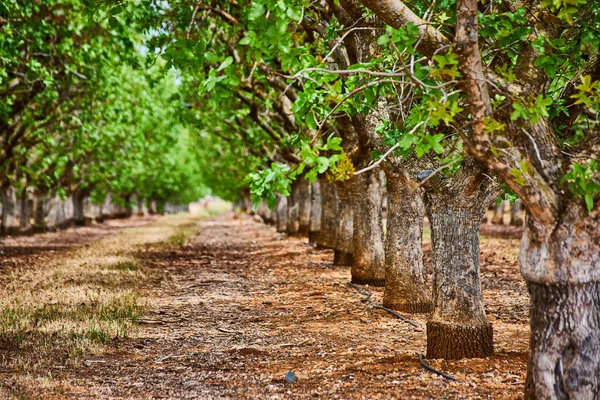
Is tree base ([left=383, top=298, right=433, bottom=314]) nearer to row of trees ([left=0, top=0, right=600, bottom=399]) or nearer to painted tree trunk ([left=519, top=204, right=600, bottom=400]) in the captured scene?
row of trees ([left=0, top=0, right=600, bottom=399])

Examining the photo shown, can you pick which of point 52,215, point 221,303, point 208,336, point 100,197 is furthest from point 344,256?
point 100,197

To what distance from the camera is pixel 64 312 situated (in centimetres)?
1041

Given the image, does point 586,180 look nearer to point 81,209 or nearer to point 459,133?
point 459,133

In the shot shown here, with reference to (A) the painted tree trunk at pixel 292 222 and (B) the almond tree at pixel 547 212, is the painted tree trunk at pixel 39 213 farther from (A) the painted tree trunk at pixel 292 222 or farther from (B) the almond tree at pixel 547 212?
(B) the almond tree at pixel 547 212

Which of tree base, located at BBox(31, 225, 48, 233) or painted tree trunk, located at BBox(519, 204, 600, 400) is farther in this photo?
tree base, located at BBox(31, 225, 48, 233)

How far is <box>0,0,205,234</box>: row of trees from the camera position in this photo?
15953 mm

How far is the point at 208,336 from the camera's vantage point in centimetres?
923

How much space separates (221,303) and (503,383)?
22.9ft

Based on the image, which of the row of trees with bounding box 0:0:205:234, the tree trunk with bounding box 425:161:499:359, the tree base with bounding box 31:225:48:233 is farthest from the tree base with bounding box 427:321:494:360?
the tree base with bounding box 31:225:48:233

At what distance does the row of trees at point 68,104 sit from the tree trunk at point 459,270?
14.6 ft

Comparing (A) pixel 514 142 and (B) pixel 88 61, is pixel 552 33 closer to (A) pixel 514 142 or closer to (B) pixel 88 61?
(A) pixel 514 142

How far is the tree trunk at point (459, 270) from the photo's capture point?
7.34 meters

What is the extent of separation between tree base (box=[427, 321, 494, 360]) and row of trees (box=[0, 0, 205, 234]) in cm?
528

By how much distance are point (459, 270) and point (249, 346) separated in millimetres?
3098
